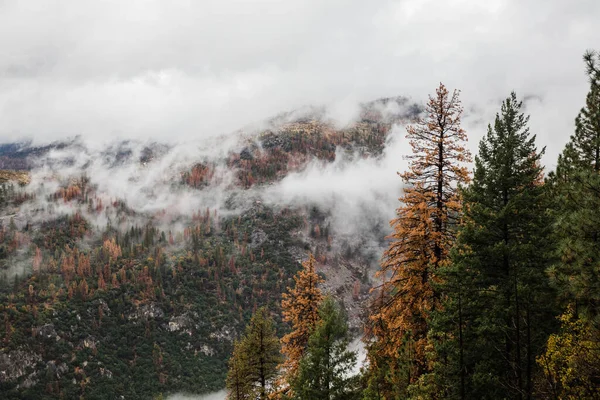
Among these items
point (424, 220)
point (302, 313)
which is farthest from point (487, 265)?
point (302, 313)

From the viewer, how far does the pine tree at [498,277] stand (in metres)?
16.5

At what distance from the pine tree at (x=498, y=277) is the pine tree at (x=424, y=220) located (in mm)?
933

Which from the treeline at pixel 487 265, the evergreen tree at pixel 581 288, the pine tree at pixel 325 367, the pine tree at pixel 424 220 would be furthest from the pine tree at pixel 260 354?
the evergreen tree at pixel 581 288

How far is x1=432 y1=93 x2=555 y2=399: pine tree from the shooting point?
650 inches

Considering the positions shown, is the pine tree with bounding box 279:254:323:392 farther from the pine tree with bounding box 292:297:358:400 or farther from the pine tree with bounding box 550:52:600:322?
the pine tree with bounding box 550:52:600:322

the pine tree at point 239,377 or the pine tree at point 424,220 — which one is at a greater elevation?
the pine tree at point 424,220

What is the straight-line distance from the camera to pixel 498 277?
1762 cm

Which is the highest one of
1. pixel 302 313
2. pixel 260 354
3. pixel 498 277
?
pixel 498 277

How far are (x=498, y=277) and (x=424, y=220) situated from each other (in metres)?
3.94

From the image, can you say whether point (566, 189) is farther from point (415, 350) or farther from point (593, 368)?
point (415, 350)

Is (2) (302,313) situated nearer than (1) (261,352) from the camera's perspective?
Yes

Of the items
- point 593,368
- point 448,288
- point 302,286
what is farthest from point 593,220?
point 302,286

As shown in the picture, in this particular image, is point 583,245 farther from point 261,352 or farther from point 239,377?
point 239,377

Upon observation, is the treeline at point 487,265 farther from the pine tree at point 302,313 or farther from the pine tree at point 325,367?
the pine tree at point 302,313
